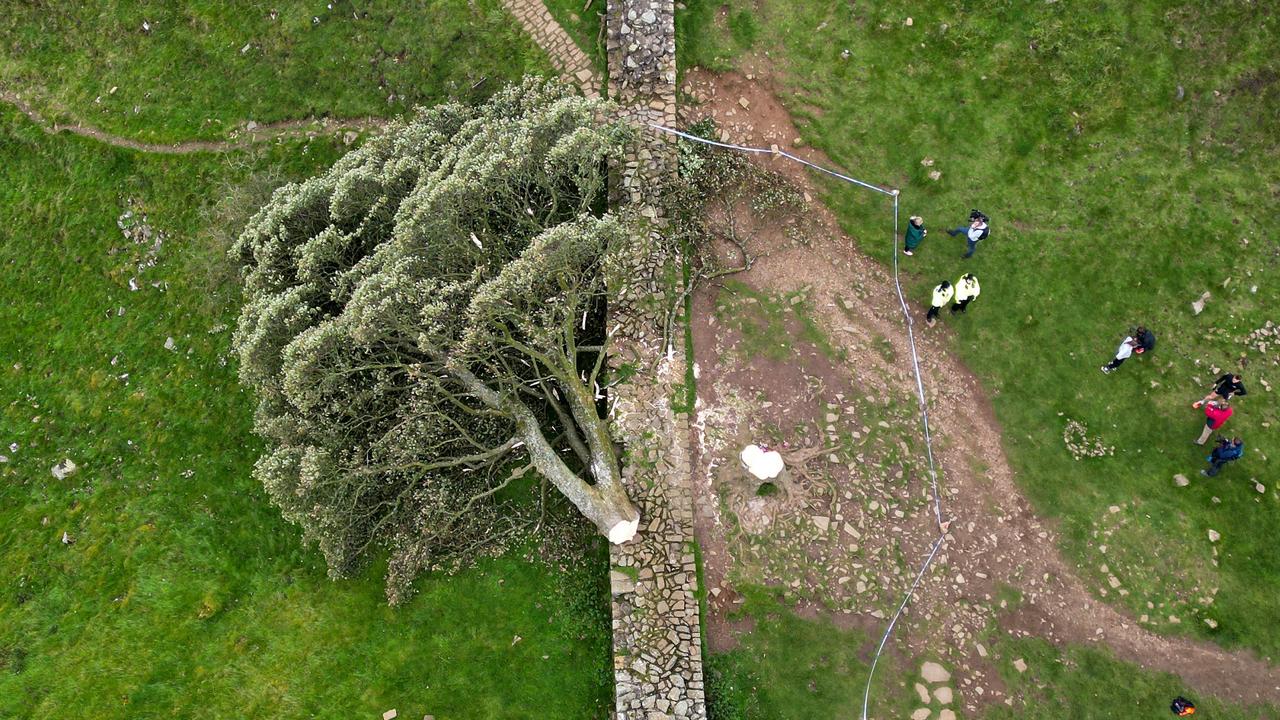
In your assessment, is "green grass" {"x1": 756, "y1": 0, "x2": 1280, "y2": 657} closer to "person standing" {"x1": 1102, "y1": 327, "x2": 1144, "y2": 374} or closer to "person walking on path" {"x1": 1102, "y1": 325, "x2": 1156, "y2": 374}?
"person standing" {"x1": 1102, "y1": 327, "x2": 1144, "y2": 374}

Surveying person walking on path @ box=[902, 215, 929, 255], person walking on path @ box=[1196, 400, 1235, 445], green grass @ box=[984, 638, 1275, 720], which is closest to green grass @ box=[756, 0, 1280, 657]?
person walking on path @ box=[902, 215, 929, 255]

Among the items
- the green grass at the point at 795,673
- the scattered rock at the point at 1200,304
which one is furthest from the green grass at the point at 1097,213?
the green grass at the point at 795,673

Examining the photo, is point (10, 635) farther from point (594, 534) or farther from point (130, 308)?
point (594, 534)

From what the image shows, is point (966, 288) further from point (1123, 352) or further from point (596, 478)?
point (596, 478)

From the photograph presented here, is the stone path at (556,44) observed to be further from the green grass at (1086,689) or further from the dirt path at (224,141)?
the green grass at (1086,689)

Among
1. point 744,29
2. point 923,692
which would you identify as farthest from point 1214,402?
point 744,29

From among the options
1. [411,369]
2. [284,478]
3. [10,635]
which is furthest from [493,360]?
[10,635]
